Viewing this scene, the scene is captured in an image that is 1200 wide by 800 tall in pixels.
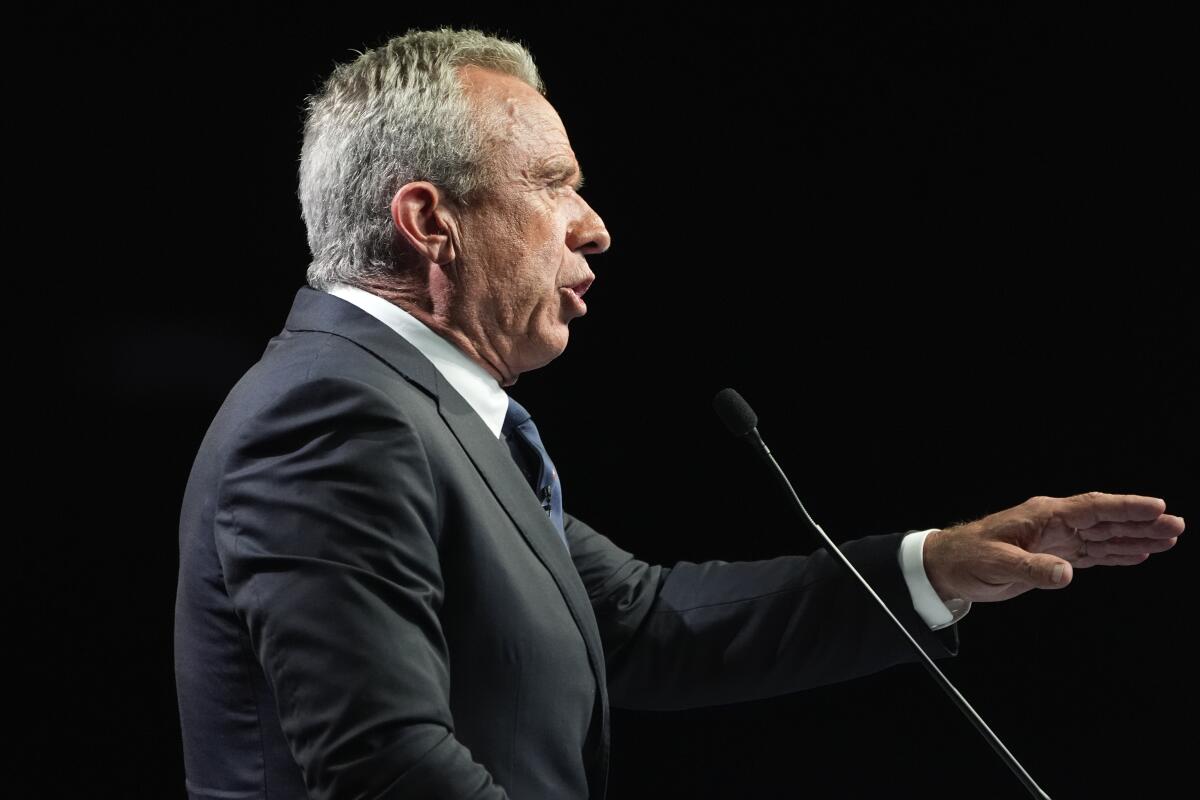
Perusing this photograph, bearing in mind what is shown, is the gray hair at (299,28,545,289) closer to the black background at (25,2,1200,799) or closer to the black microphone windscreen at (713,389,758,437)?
the black microphone windscreen at (713,389,758,437)

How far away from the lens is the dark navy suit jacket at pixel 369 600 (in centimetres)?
121

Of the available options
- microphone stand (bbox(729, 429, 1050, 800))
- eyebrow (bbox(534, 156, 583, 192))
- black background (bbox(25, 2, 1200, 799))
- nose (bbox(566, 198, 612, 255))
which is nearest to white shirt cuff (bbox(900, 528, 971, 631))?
microphone stand (bbox(729, 429, 1050, 800))

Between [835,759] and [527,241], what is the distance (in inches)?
62.1


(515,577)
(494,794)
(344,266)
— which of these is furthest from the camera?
(344,266)

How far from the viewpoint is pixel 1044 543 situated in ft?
5.48

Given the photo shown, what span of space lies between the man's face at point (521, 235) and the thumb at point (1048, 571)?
0.68 meters

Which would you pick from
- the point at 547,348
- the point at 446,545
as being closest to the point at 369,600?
the point at 446,545

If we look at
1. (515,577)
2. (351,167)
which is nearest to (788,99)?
(351,167)

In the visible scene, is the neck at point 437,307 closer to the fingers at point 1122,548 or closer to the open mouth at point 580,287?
the open mouth at point 580,287

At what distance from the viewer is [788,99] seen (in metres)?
2.76

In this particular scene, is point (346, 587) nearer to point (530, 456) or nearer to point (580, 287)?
point (530, 456)

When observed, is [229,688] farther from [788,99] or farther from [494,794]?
[788,99]

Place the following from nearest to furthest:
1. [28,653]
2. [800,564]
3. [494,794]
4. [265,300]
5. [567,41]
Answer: [494,794] → [800,564] → [28,653] → [265,300] → [567,41]

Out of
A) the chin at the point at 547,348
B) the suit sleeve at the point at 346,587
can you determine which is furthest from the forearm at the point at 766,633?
the suit sleeve at the point at 346,587
